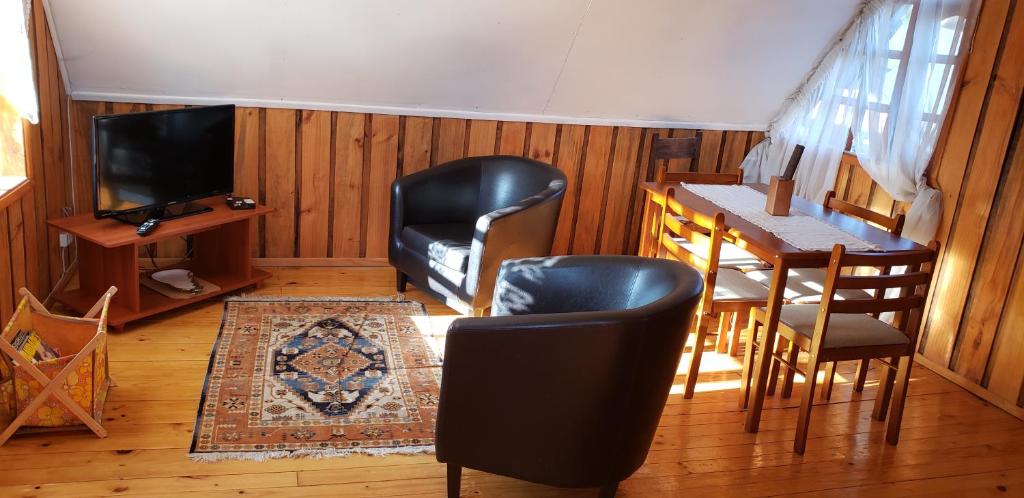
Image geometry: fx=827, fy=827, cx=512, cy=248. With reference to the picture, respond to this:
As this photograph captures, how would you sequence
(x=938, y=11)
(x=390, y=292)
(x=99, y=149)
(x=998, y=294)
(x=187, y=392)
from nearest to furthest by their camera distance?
(x=187, y=392) < (x=99, y=149) < (x=998, y=294) < (x=938, y=11) < (x=390, y=292)

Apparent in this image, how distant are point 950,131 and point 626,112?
168cm

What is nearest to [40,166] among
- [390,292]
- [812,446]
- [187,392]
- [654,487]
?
[187,392]

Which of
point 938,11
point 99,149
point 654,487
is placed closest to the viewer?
point 654,487

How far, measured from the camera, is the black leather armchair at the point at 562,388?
2.22 metres

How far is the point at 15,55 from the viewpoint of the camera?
9.57 ft

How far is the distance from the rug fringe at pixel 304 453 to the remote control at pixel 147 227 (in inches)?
45.6

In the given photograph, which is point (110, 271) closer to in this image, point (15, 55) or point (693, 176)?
point (15, 55)

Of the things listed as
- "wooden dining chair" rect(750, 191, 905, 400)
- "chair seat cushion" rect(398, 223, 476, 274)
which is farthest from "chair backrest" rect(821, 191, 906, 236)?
"chair seat cushion" rect(398, 223, 476, 274)

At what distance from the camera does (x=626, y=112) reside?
4742 mm

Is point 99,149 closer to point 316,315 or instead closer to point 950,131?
point 316,315

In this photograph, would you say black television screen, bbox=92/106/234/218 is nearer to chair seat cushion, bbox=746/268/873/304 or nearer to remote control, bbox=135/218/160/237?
remote control, bbox=135/218/160/237

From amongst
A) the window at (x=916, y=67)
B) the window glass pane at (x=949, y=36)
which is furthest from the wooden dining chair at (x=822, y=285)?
the window glass pane at (x=949, y=36)

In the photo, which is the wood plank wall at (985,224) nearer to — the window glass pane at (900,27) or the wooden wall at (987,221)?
the wooden wall at (987,221)

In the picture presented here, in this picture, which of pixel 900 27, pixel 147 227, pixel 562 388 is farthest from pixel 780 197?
pixel 147 227
